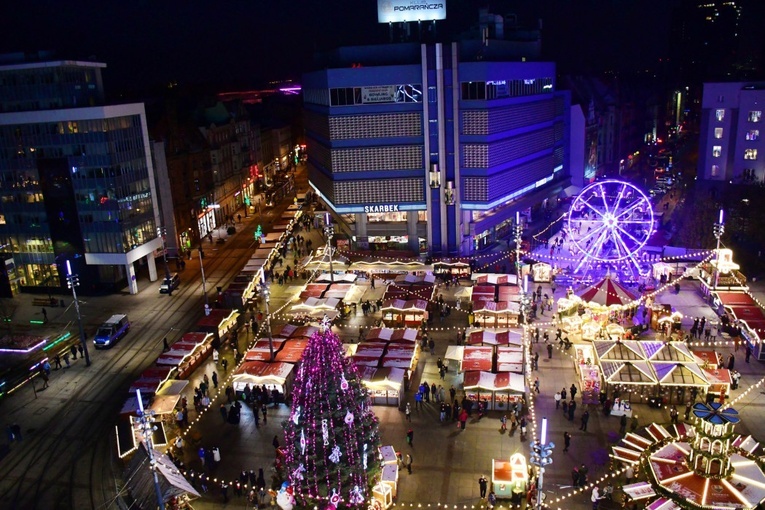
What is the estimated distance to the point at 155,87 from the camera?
89.2m

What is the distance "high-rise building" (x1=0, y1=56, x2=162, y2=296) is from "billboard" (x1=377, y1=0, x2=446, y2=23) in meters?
26.1

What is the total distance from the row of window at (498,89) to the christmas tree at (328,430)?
4245 centimetres

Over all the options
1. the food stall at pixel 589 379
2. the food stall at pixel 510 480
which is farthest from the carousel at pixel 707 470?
the food stall at pixel 589 379

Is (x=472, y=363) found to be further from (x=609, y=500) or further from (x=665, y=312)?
(x=665, y=312)

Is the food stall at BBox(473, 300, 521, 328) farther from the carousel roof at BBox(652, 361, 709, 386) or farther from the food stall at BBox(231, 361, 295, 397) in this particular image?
the food stall at BBox(231, 361, 295, 397)

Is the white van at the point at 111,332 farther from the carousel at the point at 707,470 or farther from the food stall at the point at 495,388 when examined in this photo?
the carousel at the point at 707,470

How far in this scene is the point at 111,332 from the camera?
41969mm

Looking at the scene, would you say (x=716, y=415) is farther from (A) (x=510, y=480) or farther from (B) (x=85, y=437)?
(B) (x=85, y=437)

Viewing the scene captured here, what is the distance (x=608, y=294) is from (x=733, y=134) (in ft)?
147

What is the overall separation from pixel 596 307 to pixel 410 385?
1374 cm

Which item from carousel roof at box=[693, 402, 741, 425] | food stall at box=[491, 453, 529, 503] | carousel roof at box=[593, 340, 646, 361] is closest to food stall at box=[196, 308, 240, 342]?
food stall at box=[491, 453, 529, 503]

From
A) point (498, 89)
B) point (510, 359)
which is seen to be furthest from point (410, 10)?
point (510, 359)

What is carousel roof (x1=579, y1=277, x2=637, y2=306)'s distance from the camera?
39.1 metres

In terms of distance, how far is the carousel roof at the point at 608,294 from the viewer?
3906cm
